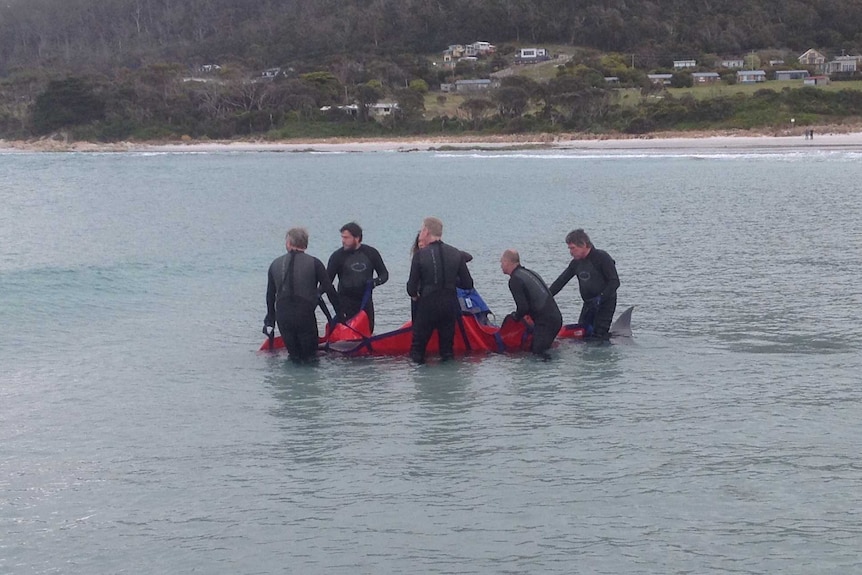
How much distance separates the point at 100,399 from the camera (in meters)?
10.4

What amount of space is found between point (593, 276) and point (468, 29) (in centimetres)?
13887

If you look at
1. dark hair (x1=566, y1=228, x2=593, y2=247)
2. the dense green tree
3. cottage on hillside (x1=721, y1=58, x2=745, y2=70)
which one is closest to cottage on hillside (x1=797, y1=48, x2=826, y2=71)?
cottage on hillside (x1=721, y1=58, x2=745, y2=70)

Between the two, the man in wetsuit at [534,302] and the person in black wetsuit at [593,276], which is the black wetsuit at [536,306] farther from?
the person in black wetsuit at [593,276]

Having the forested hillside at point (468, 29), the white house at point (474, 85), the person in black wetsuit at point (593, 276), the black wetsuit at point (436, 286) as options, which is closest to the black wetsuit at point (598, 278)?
the person in black wetsuit at point (593, 276)

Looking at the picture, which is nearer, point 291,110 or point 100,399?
point 100,399

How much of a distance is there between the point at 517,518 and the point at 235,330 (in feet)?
25.7

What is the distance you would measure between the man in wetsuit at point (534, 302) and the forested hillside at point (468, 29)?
108023 mm

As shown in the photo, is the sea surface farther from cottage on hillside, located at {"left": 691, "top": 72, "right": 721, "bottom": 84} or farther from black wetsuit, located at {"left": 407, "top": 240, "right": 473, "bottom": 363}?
cottage on hillside, located at {"left": 691, "top": 72, "right": 721, "bottom": 84}

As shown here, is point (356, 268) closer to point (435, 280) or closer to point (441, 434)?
point (435, 280)

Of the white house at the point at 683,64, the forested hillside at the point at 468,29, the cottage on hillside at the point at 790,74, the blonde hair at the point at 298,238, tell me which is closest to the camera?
the blonde hair at the point at 298,238

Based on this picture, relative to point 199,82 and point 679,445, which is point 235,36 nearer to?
point 199,82

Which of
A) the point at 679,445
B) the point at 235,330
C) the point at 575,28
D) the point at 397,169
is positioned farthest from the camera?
the point at 575,28

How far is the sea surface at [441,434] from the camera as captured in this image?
666cm

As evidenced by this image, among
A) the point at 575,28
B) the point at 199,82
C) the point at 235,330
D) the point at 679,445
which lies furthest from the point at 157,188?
the point at 575,28
